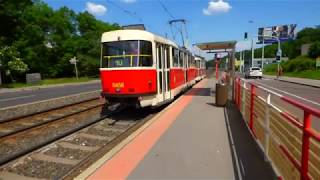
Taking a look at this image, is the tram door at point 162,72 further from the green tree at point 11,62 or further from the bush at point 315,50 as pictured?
the bush at point 315,50

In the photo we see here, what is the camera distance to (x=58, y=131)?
11469 millimetres

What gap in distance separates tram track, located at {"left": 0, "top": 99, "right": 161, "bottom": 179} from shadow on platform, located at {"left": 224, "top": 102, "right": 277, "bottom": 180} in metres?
2.77

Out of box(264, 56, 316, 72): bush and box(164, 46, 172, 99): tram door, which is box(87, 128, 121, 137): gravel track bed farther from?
box(264, 56, 316, 72): bush

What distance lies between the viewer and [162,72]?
559 inches

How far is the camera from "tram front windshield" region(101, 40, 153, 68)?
12661mm

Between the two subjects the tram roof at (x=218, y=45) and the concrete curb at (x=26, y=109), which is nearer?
the concrete curb at (x=26, y=109)

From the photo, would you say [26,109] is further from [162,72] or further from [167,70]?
[162,72]

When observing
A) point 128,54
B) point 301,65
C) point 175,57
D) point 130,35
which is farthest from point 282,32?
point 128,54

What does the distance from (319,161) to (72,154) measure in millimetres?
6152

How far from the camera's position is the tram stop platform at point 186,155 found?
233 inches

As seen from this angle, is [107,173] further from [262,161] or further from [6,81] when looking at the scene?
[6,81]

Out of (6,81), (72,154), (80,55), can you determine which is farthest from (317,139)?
(80,55)

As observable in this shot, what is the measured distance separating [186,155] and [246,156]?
108cm

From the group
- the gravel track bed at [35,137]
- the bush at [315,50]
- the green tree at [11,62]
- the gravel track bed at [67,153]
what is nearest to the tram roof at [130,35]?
the gravel track bed at [35,137]
